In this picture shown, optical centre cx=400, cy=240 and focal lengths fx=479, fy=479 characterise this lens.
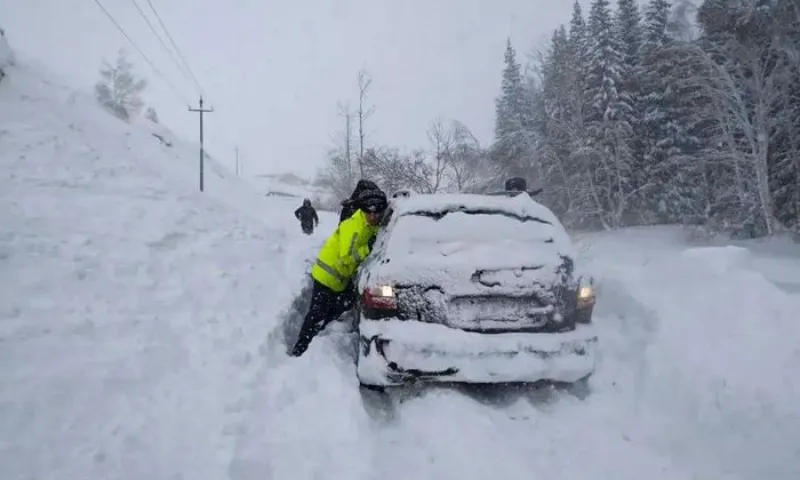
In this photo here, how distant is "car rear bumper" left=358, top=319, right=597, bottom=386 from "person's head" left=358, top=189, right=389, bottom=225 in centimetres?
144

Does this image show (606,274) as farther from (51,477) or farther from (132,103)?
(132,103)

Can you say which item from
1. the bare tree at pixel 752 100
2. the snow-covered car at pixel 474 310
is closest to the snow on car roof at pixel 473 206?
the snow-covered car at pixel 474 310

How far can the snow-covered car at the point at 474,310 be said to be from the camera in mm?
3324

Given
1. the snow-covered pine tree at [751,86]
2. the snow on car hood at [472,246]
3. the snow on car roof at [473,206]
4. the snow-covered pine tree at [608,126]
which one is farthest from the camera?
the snow-covered pine tree at [608,126]

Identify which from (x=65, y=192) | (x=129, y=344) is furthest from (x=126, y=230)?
(x=129, y=344)

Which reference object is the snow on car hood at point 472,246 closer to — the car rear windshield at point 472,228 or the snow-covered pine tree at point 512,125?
the car rear windshield at point 472,228

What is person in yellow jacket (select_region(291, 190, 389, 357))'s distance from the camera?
460cm

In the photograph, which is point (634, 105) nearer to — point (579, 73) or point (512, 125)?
point (579, 73)

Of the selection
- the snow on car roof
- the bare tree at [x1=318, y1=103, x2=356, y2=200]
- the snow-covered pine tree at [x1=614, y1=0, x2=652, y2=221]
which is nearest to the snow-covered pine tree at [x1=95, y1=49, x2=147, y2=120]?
the bare tree at [x1=318, y1=103, x2=356, y2=200]

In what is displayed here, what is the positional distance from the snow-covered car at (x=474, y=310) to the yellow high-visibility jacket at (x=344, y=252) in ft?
2.84

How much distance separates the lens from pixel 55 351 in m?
3.78

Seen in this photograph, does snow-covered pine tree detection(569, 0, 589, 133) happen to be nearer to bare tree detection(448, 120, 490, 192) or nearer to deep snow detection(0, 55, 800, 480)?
bare tree detection(448, 120, 490, 192)

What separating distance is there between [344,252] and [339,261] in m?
0.15

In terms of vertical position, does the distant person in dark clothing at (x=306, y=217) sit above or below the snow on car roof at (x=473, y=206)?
above
